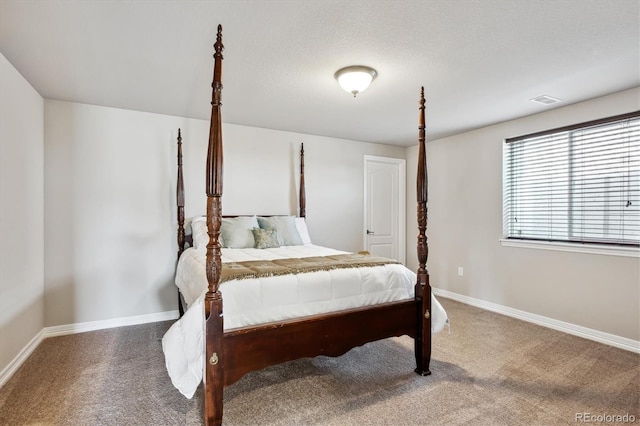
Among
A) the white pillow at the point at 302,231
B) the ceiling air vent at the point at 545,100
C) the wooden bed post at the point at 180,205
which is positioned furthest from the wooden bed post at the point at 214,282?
the ceiling air vent at the point at 545,100

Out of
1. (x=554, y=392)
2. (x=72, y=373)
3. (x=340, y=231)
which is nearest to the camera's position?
(x=554, y=392)

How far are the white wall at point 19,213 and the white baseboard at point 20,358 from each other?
35 millimetres

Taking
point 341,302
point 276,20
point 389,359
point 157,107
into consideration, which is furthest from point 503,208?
point 157,107

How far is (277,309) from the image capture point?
203 centimetres

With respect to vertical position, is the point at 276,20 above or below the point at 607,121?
above

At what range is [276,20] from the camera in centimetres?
197

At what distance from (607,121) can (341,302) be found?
122 inches

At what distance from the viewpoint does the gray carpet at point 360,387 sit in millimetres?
1964

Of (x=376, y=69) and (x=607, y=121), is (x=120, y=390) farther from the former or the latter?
(x=607, y=121)

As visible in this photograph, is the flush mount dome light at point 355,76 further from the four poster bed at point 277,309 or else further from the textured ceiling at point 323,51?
the four poster bed at point 277,309

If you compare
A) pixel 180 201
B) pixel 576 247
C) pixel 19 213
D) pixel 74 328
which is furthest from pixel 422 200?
pixel 74 328

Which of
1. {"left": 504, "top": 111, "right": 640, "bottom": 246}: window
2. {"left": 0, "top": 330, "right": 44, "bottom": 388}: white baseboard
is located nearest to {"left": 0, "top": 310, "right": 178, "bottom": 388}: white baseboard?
{"left": 0, "top": 330, "right": 44, "bottom": 388}: white baseboard

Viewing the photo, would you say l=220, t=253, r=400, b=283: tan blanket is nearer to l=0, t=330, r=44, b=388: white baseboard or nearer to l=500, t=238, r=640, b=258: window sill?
l=0, t=330, r=44, b=388: white baseboard

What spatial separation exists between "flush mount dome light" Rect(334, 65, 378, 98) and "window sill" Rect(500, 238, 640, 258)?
264 cm
